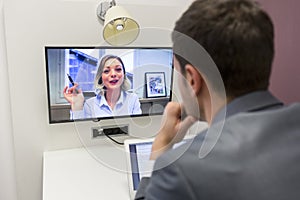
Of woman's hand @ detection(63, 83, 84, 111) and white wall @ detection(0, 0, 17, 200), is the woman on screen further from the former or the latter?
white wall @ detection(0, 0, 17, 200)

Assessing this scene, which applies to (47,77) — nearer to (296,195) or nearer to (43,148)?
(43,148)

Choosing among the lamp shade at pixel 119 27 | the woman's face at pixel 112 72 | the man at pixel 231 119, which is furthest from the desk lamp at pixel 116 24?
the man at pixel 231 119

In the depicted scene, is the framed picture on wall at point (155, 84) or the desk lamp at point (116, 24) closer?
the desk lamp at point (116, 24)

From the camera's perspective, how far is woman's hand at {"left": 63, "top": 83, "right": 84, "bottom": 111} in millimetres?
1625

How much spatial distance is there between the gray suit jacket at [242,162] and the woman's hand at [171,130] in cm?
27

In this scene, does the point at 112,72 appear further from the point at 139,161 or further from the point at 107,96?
the point at 139,161

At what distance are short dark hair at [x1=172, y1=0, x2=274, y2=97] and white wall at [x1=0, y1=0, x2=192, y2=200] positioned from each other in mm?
1074

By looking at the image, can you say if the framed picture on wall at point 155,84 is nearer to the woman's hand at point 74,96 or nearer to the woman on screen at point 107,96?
the woman on screen at point 107,96

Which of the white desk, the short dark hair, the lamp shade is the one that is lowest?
the white desk

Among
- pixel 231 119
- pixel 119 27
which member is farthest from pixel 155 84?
pixel 231 119

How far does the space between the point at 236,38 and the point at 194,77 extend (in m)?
0.14

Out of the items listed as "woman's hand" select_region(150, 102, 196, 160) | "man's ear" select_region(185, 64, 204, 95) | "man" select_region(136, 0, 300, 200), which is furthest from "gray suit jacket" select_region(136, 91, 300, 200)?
"woman's hand" select_region(150, 102, 196, 160)

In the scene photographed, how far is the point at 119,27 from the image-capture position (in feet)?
5.10

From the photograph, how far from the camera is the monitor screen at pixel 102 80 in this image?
62.5 inches
